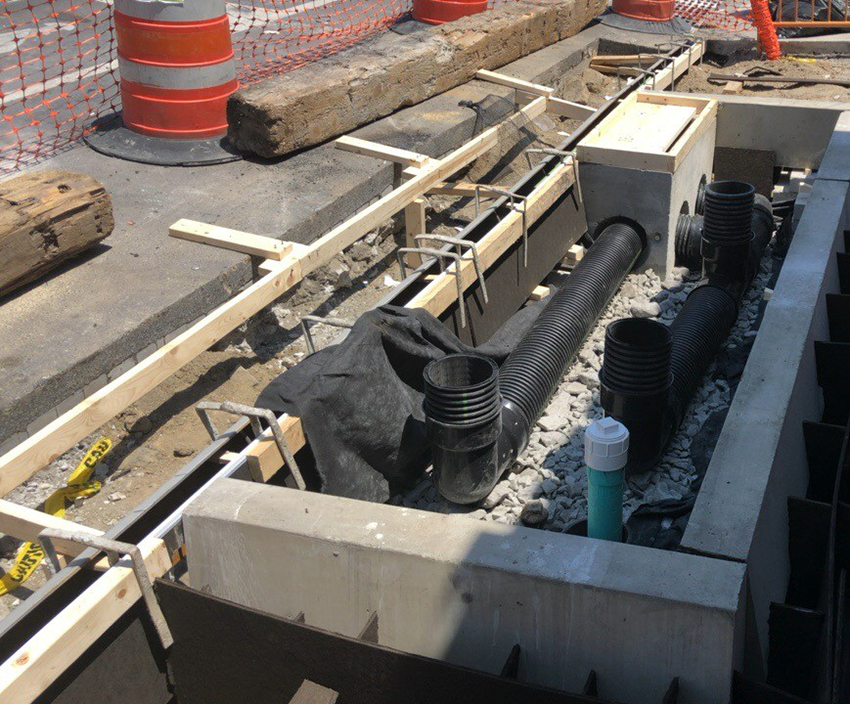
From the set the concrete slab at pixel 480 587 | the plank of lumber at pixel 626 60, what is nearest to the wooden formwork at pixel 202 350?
the concrete slab at pixel 480 587

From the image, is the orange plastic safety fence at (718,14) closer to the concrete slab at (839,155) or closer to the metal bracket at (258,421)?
the concrete slab at (839,155)

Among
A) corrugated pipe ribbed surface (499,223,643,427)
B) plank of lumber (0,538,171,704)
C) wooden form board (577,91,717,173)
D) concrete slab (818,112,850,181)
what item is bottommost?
corrugated pipe ribbed surface (499,223,643,427)

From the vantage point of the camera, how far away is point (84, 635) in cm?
338

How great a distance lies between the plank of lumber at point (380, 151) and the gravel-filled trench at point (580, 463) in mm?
2159

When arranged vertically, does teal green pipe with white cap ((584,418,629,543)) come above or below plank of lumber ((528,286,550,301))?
above

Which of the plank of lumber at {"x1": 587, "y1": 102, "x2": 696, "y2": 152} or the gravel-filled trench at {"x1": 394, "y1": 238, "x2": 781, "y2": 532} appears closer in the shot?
the gravel-filled trench at {"x1": 394, "y1": 238, "x2": 781, "y2": 532}

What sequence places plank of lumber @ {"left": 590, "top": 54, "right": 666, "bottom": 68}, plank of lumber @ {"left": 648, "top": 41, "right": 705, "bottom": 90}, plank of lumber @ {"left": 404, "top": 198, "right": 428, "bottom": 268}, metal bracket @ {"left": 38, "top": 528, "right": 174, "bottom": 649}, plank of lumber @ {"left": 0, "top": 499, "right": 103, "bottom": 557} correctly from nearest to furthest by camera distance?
1. metal bracket @ {"left": 38, "top": 528, "right": 174, "bottom": 649}
2. plank of lumber @ {"left": 0, "top": 499, "right": 103, "bottom": 557}
3. plank of lumber @ {"left": 404, "top": 198, "right": 428, "bottom": 268}
4. plank of lumber @ {"left": 648, "top": 41, "right": 705, "bottom": 90}
5. plank of lumber @ {"left": 590, "top": 54, "right": 666, "bottom": 68}

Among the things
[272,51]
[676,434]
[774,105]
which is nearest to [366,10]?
[272,51]

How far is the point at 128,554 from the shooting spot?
3.57 meters

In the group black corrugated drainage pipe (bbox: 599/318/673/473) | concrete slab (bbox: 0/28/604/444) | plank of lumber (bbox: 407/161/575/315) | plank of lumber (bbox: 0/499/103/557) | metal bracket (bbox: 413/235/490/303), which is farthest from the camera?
metal bracket (bbox: 413/235/490/303)

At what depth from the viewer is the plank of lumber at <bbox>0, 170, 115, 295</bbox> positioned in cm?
580

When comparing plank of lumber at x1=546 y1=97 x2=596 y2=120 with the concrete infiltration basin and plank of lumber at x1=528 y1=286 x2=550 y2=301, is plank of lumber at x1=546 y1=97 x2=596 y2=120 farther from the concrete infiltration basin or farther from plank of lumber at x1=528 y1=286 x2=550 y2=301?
the concrete infiltration basin

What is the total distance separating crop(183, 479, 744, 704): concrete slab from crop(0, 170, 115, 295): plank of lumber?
9.00 feet

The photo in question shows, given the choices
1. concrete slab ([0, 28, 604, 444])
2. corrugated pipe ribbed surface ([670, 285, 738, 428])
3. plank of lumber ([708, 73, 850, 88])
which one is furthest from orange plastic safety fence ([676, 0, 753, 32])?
corrugated pipe ribbed surface ([670, 285, 738, 428])
